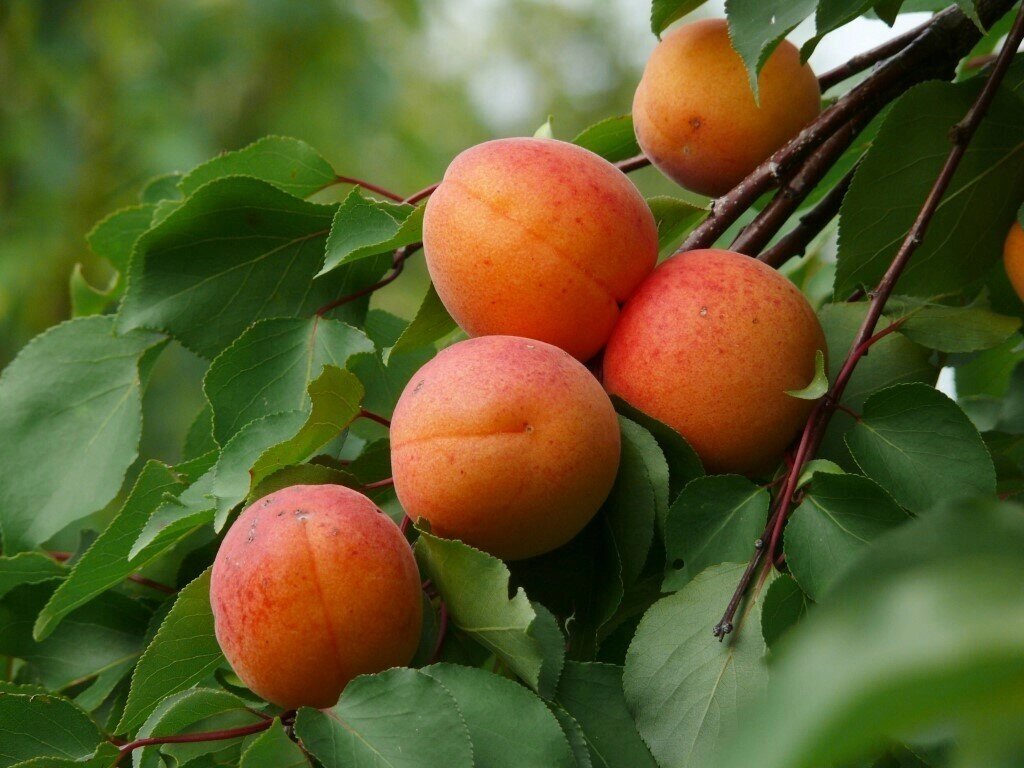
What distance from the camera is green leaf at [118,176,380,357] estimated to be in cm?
67

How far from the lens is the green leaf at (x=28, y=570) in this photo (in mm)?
654

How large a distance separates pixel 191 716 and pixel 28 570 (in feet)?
0.89

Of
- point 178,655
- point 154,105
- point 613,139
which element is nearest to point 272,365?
point 178,655

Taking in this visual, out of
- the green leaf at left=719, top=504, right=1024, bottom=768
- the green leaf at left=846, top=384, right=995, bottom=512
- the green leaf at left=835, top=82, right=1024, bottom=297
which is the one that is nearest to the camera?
the green leaf at left=719, top=504, right=1024, bottom=768

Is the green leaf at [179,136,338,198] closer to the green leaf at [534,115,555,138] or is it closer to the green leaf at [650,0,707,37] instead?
the green leaf at [534,115,555,138]

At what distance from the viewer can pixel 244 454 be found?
54cm

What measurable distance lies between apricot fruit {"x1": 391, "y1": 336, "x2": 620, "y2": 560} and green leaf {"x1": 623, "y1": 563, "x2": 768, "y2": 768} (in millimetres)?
62

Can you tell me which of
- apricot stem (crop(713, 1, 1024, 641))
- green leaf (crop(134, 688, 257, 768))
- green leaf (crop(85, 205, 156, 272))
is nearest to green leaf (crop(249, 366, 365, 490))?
green leaf (crop(134, 688, 257, 768))

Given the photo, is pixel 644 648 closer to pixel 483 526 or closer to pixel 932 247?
pixel 483 526

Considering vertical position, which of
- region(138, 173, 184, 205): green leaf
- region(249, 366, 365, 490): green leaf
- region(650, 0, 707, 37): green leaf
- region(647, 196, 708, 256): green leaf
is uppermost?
region(650, 0, 707, 37): green leaf

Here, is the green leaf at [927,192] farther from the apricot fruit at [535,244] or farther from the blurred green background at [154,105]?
the blurred green background at [154,105]

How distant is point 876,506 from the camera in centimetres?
48

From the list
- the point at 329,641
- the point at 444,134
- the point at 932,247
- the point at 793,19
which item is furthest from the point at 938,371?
the point at 444,134

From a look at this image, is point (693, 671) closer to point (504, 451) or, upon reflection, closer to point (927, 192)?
point (504, 451)
